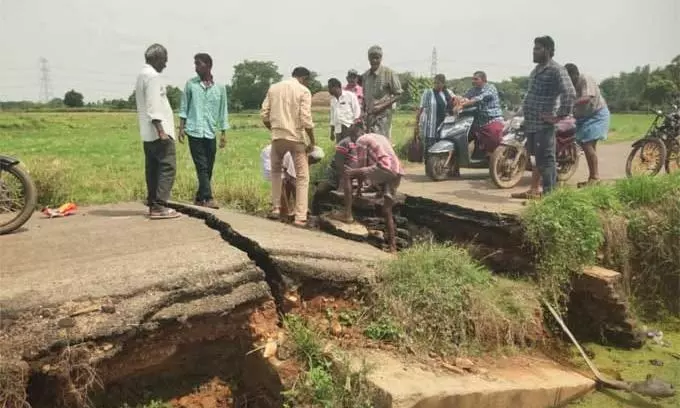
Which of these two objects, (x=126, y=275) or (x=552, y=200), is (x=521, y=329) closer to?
(x=552, y=200)

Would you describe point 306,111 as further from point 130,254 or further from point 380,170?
point 130,254

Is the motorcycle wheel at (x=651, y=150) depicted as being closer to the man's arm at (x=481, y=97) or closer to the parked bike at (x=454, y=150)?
the parked bike at (x=454, y=150)

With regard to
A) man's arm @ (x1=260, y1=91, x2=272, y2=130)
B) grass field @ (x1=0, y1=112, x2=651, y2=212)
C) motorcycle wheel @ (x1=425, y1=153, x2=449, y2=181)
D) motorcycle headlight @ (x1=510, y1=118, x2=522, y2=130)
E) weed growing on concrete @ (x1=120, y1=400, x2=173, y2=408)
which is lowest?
weed growing on concrete @ (x1=120, y1=400, x2=173, y2=408)

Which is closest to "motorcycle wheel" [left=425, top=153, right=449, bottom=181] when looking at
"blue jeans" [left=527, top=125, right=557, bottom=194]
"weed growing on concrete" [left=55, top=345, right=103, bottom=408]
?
"blue jeans" [left=527, top=125, right=557, bottom=194]

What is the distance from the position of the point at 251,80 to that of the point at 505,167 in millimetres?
47997

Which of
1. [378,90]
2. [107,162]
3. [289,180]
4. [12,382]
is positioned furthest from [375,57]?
[107,162]

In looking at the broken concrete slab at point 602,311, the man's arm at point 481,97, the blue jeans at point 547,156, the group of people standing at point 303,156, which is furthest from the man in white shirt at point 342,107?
the broken concrete slab at point 602,311

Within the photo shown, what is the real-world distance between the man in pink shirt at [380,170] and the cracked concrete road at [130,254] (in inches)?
22.4

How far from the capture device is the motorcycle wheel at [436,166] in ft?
25.5

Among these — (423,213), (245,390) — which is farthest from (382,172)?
(245,390)

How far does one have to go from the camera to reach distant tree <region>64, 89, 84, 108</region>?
53.5m

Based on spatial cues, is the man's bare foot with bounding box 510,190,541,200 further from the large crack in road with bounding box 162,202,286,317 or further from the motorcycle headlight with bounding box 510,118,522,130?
the large crack in road with bounding box 162,202,286,317

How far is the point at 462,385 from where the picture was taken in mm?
3740

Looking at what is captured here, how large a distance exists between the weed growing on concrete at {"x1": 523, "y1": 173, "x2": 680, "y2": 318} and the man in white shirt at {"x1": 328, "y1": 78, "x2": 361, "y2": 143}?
9.29ft
